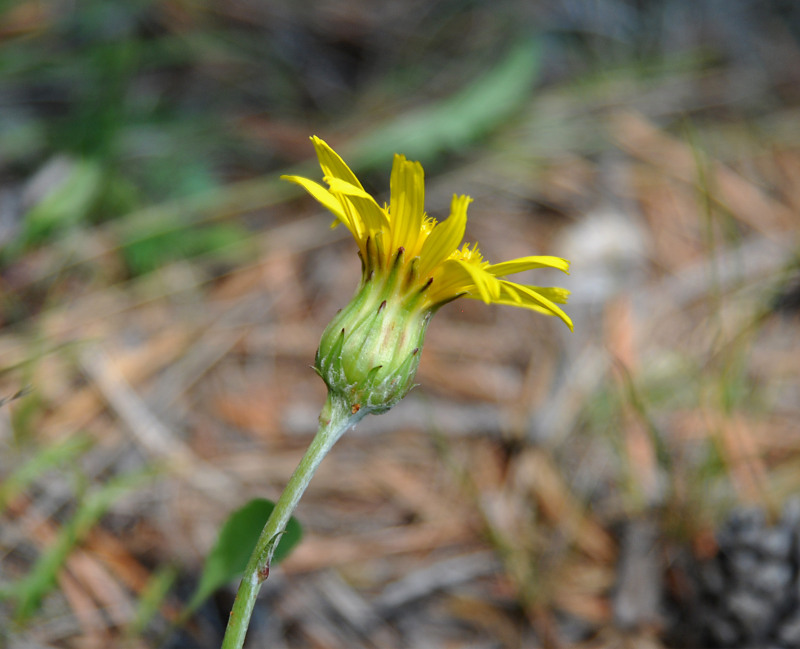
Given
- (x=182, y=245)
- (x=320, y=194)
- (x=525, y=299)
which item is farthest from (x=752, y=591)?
(x=182, y=245)

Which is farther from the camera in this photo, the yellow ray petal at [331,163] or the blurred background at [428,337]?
the blurred background at [428,337]

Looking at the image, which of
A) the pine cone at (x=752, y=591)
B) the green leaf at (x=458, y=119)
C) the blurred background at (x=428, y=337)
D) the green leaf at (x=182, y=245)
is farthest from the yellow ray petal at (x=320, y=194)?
the green leaf at (x=458, y=119)

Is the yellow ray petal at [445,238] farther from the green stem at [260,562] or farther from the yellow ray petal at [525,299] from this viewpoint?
the green stem at [260,562]

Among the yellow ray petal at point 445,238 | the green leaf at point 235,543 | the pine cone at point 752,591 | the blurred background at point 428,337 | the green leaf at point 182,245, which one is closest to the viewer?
the yellow ray petal at point 445,238

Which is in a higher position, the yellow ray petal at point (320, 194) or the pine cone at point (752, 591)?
the yellow ray petal at point (320, 194)

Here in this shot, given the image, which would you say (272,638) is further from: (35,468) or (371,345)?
(371,345)

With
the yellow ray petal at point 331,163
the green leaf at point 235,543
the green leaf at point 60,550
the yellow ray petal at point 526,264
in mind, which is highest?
the yellow ray petal at point 331,163

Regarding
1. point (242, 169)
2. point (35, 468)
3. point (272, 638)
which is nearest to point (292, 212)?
point (242, 169)

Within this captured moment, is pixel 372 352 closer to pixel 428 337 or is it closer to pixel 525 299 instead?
pixel 525 299
